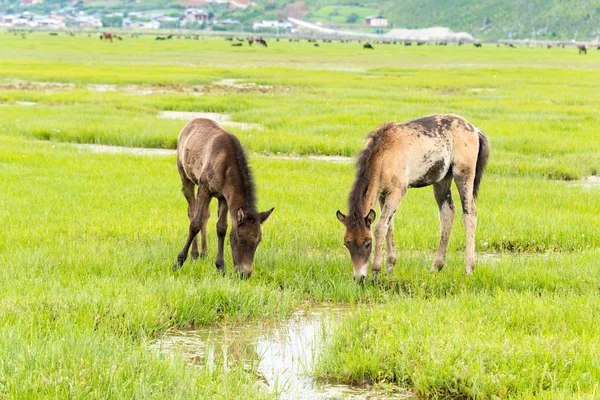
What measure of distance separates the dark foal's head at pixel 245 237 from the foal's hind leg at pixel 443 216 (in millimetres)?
2388

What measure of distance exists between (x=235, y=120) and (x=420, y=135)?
17.7 m

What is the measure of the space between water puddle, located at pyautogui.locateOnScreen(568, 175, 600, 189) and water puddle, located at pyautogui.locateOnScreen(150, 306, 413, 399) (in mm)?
9704

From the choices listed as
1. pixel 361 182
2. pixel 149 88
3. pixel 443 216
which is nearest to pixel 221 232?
pixel 361 182

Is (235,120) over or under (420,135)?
under

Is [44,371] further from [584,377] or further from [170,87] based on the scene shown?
[170,87]

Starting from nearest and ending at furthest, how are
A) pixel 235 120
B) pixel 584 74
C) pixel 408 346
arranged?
pixel 408 346 → pixel 235 120 → pixel 584 74

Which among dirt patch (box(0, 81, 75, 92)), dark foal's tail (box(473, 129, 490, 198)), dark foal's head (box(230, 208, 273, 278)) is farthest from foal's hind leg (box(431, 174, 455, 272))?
dirt patch (box(0, 81, 75, 92))

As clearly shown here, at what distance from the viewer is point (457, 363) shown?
642cm

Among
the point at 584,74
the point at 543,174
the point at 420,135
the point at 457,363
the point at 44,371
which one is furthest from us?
the point at 584,74

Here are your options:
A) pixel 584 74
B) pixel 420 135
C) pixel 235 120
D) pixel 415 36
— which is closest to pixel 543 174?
pixel 420 135

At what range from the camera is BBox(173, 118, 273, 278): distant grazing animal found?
892 centimetres

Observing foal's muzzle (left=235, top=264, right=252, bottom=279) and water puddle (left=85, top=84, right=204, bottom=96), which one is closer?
foal's muzzle (left=235, top=264, right=252, bottom=279)

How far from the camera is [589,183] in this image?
17.1 metres

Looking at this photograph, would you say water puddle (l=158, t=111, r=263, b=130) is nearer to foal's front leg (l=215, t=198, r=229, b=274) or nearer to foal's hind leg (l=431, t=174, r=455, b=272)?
foal's hind leg (l=431, t=174, r=455, b=272)
